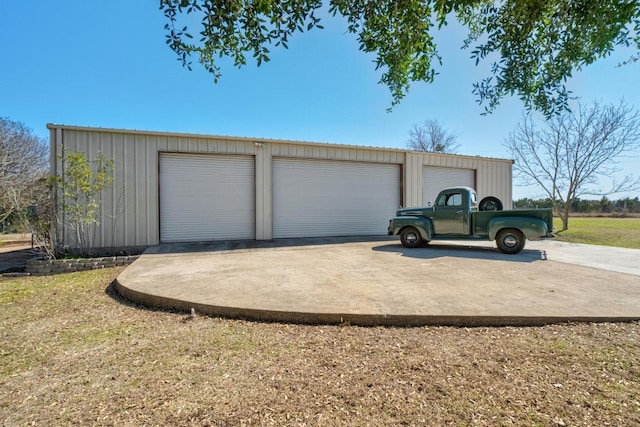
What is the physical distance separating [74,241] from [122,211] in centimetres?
136

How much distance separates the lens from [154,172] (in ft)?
28.5

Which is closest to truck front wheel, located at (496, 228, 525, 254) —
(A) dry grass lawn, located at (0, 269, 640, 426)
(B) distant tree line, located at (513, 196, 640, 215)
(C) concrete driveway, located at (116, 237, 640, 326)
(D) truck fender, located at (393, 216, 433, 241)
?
(C) concrete driveway, located at (116, 237, 640, 326)

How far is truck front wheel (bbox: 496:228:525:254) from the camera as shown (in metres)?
7.24

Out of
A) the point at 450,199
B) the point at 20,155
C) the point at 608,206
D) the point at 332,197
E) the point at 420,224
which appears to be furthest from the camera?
the point at 608,206

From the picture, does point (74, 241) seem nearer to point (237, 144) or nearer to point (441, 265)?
point (237, 144)

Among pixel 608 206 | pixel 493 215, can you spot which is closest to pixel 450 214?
pixel 493 215

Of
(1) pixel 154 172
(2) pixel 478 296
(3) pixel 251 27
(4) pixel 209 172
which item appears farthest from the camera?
(4) pixel 209 172

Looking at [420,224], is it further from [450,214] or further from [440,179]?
[440,179]

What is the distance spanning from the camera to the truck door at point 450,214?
7929 millimetres

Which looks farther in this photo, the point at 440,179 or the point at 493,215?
the point at 440,179

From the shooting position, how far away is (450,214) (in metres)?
8.03

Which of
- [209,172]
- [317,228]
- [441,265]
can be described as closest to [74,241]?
[209,172]

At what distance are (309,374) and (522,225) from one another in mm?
6993

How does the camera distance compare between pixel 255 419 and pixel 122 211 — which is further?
pixel 122 211
